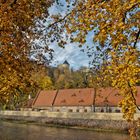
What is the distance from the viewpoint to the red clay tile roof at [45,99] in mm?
70069

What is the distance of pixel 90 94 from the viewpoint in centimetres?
6544

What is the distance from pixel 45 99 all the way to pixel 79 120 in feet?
59.1

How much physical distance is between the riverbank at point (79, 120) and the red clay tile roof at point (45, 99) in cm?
558

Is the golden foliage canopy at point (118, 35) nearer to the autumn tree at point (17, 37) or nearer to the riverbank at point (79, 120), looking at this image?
the autumn tree at point (17, 37)

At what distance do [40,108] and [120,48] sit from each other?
6361 centimetres

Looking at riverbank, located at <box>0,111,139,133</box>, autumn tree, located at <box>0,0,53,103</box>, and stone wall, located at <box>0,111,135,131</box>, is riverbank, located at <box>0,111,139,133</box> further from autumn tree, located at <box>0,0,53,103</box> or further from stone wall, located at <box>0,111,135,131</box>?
autumn tree, located at <box>0,0,53,103</box>

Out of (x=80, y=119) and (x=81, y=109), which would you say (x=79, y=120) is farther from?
(x=81, y=109)

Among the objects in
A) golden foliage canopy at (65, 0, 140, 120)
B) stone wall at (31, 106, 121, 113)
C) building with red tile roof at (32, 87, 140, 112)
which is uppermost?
building with red tile roof at (32, 87, 140, 112)

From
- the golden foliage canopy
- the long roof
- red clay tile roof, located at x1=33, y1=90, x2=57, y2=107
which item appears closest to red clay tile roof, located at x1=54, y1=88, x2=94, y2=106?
the long roof

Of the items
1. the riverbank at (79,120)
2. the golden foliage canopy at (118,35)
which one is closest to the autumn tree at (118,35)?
the golden foliage canopy at (118,35)

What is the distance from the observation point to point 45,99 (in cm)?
7119

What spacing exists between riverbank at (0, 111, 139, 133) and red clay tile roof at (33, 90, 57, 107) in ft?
18.3

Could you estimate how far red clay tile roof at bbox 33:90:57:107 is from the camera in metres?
70.1

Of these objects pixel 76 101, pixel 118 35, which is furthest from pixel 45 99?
pixel 118 35
